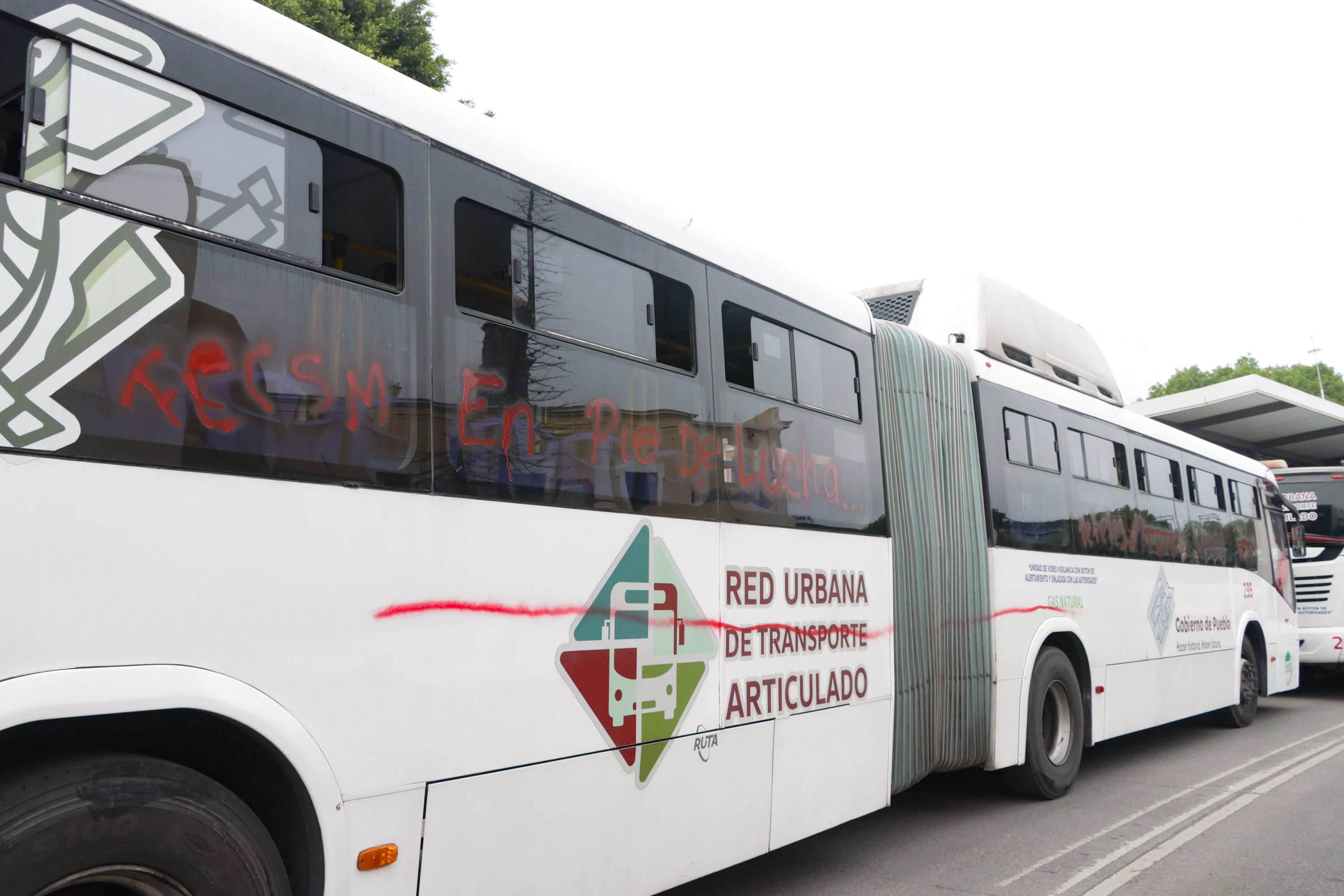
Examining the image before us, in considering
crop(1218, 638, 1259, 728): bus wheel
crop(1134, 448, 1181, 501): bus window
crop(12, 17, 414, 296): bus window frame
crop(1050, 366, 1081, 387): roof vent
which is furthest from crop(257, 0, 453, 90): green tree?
crop(1218, 638, 1259, 728): bus wheel

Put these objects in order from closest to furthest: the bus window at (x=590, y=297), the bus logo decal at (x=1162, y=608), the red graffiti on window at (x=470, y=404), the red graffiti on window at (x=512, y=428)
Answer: the red graffiti on window at (x=470, y=404) → the red graffiti on window at (x=512, y=428) → the bus window at (x=590, y=297) → the bus logo decal at (x=1162, y=608)

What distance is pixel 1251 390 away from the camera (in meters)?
20.4

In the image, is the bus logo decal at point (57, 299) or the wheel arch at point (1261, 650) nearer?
the bus logo decal at point (57, 299)

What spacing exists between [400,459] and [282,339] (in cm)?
54

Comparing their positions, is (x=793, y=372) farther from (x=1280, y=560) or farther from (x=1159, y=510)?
(x=1280, y=560)

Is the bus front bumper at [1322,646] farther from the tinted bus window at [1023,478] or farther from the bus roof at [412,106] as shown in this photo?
the bus roof at [412,106]

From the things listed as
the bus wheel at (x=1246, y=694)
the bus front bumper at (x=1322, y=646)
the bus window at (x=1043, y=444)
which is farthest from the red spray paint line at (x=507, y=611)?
the bus front bumper at (x=1322, y=646)

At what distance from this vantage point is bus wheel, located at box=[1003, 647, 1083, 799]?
753cm

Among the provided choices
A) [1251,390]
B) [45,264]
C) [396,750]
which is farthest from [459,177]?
[1251,390]

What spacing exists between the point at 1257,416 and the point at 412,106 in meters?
22.6

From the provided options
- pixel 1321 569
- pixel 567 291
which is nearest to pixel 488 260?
pixel 567 291

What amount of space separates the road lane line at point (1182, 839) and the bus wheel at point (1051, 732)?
1037 millimetres

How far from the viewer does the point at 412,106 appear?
3549 millimetres

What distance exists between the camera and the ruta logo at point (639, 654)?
3932 millimetres
